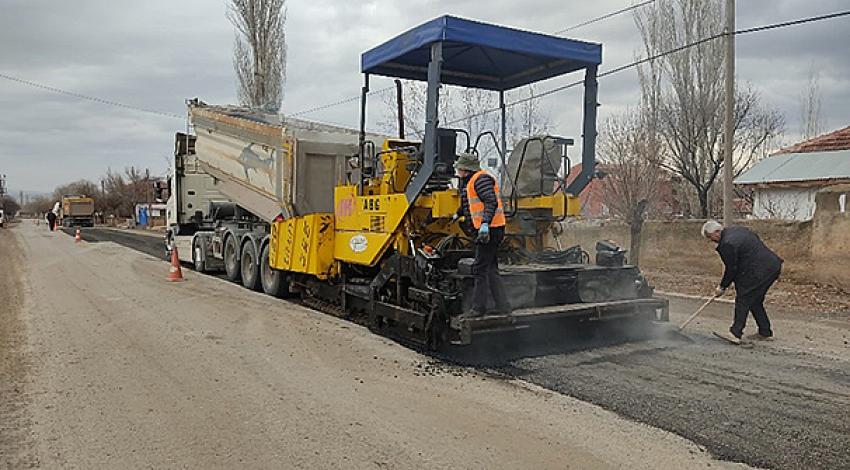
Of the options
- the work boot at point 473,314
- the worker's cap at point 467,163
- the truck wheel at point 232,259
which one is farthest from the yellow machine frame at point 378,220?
the truck wheel at point 232,259

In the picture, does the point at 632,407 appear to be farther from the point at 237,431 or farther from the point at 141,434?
the point at 141,434

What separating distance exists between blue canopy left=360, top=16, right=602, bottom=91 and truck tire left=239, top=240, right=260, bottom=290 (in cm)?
461

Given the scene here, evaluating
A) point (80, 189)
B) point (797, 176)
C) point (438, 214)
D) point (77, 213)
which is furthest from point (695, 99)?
point (80, 189)

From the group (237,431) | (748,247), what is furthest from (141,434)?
(748,247)

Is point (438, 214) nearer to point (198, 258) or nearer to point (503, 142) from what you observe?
point (503, 142)

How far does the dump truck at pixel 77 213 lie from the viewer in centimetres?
5684

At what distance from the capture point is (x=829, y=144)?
20.5 m

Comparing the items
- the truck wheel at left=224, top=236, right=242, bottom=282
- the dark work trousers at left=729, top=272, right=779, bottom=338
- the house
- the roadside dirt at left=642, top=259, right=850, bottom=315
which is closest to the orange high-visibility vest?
the dark work trousers at left=729, top=272, right=779, bottom=338

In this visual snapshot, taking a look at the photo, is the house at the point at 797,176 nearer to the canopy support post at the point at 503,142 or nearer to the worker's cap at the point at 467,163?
the canopy support post at the point at 503,142

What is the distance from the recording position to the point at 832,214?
10.9 metres

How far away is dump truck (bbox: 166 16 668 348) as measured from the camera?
6.86 meters

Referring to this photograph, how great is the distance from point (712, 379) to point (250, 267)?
27.6 feet

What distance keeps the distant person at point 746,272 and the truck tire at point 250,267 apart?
729cm

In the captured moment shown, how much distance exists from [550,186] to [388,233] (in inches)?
74.6
